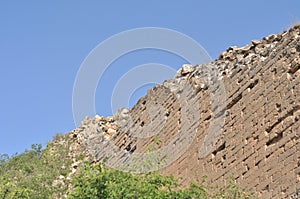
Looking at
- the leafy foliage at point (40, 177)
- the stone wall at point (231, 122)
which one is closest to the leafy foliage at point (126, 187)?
the stone wall at point (231, 122)

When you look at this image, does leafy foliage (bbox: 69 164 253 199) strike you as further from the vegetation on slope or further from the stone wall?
the stone wall

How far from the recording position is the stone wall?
10.1 m

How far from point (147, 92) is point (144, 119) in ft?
2.39

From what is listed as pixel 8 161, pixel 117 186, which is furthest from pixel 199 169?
pixel 8 161

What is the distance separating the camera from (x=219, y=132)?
1212cm

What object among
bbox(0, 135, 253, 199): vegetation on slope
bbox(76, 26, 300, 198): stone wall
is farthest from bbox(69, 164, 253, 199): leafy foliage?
bbox(76, 26, 300, 198): stone wall

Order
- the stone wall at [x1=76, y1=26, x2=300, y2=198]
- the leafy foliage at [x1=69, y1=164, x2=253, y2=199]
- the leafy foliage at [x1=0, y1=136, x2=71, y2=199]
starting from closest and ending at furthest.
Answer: the leafy foliage at [x1=69, y1=164, x2=253, y2=199] → the stone wall at [x1=76, y1=26, x2=300, y2=198] → the leafy foliage at [x1=0, y1=136, x2=71, y2=199]

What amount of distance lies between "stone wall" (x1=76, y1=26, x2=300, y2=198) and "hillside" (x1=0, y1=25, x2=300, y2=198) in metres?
0.02

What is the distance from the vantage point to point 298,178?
9422 mm

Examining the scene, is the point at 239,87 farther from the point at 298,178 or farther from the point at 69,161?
the point at 69,161

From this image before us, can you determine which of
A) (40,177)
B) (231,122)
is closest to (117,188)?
(231,122)

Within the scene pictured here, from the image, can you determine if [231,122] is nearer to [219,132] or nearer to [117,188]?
[219,132]

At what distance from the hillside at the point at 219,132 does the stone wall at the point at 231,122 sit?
18 millimetres

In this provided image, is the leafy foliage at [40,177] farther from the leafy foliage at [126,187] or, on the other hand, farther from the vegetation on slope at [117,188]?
the leafy foliage at [126,187]
